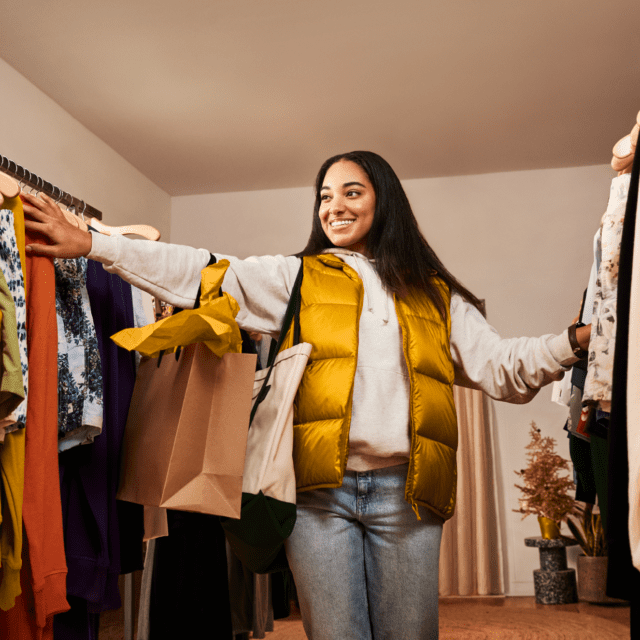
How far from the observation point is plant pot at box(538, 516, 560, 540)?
3803mm

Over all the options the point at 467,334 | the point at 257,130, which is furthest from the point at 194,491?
the point at 257,130

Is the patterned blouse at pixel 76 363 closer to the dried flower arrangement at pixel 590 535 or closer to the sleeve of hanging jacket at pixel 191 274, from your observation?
the sleeve of hanging jacket at pixel 191 274

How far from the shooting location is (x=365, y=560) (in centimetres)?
132

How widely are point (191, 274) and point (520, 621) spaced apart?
9.69ft

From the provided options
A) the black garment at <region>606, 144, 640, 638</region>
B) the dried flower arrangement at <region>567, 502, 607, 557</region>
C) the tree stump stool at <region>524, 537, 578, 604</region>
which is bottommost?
the tree stump stool at <region>524, 537, 578, 604</region>

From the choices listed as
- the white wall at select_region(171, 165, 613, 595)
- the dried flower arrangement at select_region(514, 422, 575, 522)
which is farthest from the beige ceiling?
the dried flower arrangement at select_region(514, 422, 575, 522)

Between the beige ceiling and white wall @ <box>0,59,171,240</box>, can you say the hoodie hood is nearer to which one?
the beige ceiling

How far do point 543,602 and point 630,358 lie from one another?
345 centimetres

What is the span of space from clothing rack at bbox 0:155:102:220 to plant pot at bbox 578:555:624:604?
Answer: 10.8 feet

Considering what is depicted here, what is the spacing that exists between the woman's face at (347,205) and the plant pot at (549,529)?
2.85 meters

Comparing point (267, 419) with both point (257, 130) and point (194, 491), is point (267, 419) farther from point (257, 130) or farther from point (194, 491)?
point (257, 130)

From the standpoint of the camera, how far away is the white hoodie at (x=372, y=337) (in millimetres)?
1267

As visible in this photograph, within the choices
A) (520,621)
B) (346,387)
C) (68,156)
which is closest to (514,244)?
(520,621)

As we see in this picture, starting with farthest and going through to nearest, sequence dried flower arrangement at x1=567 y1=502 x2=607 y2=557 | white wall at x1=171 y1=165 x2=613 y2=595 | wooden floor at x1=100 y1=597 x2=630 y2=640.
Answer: white wall at x1=171 y1=165 x2=613 y2=595 → dried flower arrangement at x1=567 y1=502 x2=607 y2=557 → wooden floor at x1=100 y1=597 x2=630 y2=640
